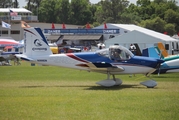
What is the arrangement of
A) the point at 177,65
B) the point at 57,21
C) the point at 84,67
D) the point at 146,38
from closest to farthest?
the point at 84,67 < the point at 177,65 < the point at 146,38 < the point at 57,21

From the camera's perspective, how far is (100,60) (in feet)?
57.3

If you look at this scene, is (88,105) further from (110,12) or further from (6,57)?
(110,12)

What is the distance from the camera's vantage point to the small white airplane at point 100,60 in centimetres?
1698

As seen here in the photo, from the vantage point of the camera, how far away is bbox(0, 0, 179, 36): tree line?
3866 inches

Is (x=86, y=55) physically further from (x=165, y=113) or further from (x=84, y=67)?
(x=165, y=113)

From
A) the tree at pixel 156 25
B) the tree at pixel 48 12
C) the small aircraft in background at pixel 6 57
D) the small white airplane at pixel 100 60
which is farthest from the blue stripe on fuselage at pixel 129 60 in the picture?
the tree at pixel 48 12

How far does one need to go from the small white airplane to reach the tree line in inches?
2715

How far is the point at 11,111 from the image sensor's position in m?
11.1

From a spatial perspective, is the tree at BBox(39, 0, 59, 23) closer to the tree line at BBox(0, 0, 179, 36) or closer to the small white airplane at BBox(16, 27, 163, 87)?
the tree line at BBox(0, 0, 179, 36)

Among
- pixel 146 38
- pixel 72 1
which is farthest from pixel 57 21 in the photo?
pixel 146 38

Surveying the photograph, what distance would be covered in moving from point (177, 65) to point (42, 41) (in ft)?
22.8

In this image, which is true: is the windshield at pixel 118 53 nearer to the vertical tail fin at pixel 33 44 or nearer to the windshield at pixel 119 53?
the windshield at pixel 119 53

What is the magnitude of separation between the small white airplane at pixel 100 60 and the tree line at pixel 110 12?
6896 centimetres

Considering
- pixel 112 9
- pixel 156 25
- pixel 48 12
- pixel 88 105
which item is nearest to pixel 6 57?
pixel 88 105
